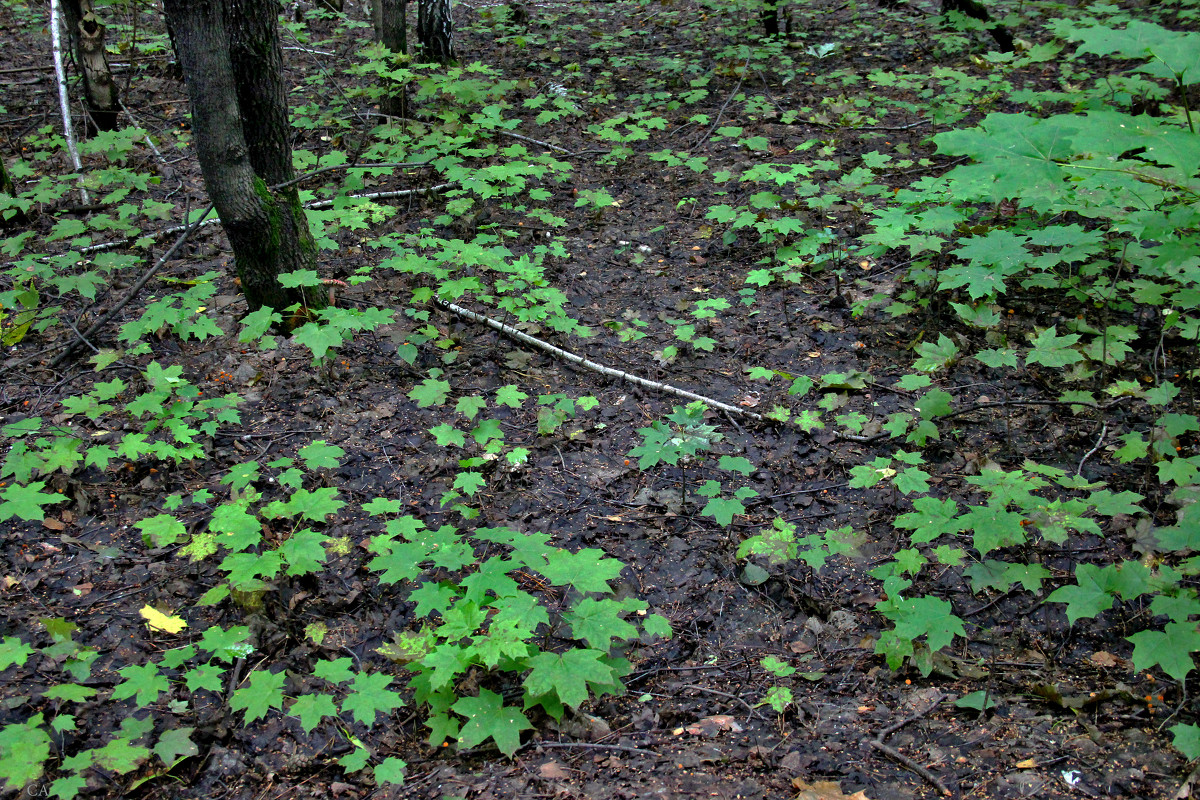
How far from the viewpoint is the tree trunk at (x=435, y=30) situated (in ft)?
26.1

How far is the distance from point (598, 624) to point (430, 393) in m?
1.95

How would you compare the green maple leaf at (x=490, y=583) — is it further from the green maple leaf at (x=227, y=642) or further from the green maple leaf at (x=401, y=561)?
the green maple leaf at (x=227, y=642)

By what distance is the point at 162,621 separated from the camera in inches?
114

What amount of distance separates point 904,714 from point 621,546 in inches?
56.4

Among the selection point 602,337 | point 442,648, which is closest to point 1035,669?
point 442,648

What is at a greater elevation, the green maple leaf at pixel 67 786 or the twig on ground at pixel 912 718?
the green maple leaf at pixel 67 786

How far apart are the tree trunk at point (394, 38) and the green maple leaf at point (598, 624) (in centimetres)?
582

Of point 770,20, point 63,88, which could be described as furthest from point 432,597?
point 770,20

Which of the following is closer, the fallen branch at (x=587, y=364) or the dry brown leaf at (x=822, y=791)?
the dry brown leaf at (x=822, y=791)

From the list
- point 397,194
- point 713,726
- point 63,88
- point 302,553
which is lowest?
point 713,726

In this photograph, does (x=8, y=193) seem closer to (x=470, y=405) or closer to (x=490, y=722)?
(x=470, y=405)

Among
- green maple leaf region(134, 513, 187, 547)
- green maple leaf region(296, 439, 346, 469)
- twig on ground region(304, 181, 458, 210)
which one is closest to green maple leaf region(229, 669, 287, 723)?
green maple leaf region(134, 513, 187, 547)

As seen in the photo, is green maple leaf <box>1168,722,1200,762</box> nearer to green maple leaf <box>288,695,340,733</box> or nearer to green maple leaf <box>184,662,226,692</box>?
green maple leaf <box>288,695,340,733</box>

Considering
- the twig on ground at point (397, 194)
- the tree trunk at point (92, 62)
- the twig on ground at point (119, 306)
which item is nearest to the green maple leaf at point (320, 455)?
the twig on ground at point (119, 306)
